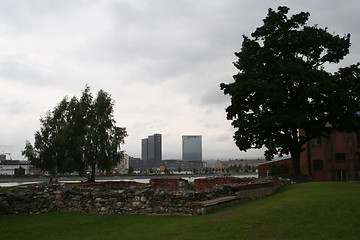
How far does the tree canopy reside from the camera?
45.4m

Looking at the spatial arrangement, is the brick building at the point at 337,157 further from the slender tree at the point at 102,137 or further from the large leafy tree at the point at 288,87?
the slender tree at the point at 102,137

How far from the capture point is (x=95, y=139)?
146 ft

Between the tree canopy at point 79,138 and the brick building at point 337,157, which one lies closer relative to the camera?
the tree canopy at point 79,138

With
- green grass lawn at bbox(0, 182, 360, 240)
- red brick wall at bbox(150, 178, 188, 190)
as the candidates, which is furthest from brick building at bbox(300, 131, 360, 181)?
green grass lawn at bbox(0, 182, 360, 240)

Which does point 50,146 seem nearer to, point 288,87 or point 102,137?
point 102,137

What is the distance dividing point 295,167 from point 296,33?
46.1ft

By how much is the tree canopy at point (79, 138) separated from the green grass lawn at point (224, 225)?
30123 mm

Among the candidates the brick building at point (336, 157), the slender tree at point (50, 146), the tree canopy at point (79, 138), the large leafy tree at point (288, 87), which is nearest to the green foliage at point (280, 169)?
the brick building at point (336, 157)

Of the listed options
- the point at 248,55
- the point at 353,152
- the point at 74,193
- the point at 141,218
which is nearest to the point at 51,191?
the point at 74,193

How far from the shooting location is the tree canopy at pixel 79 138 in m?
45.4

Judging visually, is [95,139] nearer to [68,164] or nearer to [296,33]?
[68,164]

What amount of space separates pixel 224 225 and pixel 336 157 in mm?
47717

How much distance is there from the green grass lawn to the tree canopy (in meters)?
30.1

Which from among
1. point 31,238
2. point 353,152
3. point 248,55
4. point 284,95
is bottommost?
point 31,238
